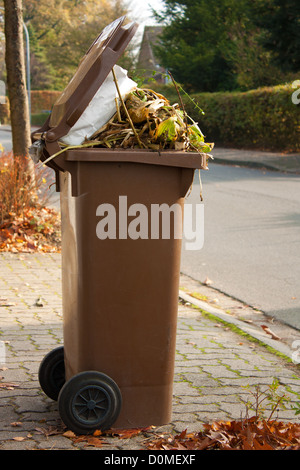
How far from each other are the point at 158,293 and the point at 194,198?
31.2 feet

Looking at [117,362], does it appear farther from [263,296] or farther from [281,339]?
[263,296]

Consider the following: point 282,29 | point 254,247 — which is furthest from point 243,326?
point 282,29

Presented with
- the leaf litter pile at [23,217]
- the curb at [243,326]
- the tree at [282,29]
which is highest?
the tree at [282,29]

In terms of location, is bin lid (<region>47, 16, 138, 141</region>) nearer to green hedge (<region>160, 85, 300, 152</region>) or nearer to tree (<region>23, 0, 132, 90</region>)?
green hedge (<region>160, 85, 300, 152</region>)

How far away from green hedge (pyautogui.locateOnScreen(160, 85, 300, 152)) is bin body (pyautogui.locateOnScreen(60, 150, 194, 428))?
55.6 feet

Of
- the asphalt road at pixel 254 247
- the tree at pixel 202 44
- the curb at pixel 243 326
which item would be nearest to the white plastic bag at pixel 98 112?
the curb at pixel 243 326

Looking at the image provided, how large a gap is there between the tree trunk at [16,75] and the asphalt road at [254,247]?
2770 millimetres

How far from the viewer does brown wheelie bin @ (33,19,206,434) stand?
10.7 feet

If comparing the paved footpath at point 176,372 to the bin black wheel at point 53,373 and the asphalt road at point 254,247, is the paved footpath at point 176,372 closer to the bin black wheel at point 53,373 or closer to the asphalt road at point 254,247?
the bin black wheel at point 53,373

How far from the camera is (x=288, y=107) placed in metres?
21.6

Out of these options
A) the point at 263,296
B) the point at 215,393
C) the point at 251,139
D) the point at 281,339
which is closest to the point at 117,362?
the point at 215,393

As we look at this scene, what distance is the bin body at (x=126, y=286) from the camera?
3260 mm

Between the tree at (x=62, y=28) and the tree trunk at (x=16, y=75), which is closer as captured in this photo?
the tree trunk at (x=16, y=75)

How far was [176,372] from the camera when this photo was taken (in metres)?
4.28
